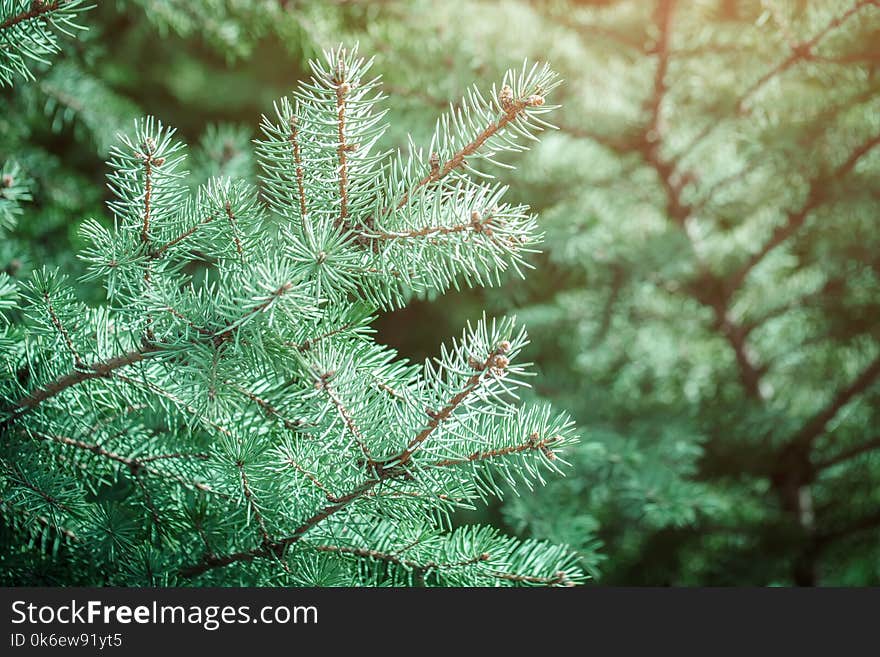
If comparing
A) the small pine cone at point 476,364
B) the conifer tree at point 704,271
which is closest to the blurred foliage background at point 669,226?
the conifer tree at point 704,271

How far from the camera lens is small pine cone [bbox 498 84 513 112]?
1.51ft

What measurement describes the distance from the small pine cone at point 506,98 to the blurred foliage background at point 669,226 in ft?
1.86

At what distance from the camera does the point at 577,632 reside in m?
0.58

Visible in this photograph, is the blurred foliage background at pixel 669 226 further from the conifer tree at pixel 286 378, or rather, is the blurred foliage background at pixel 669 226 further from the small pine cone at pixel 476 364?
the small pine cone at pixel 476 364

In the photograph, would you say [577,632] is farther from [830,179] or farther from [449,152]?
[830,179]

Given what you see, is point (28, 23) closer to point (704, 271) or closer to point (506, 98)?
point (506, 98)

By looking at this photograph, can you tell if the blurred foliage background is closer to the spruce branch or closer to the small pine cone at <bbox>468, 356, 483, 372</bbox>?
the spruce branch

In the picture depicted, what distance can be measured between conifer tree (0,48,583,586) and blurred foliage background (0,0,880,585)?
348 mm

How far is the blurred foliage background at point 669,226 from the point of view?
1.05 m

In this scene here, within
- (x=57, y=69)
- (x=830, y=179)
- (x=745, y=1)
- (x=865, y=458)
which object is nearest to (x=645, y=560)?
(x=865, y=458)

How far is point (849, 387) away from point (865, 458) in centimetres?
17

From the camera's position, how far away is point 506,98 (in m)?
0.46

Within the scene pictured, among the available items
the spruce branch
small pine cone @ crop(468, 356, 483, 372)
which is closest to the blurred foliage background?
the spruce branch

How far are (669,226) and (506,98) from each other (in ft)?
2.93
